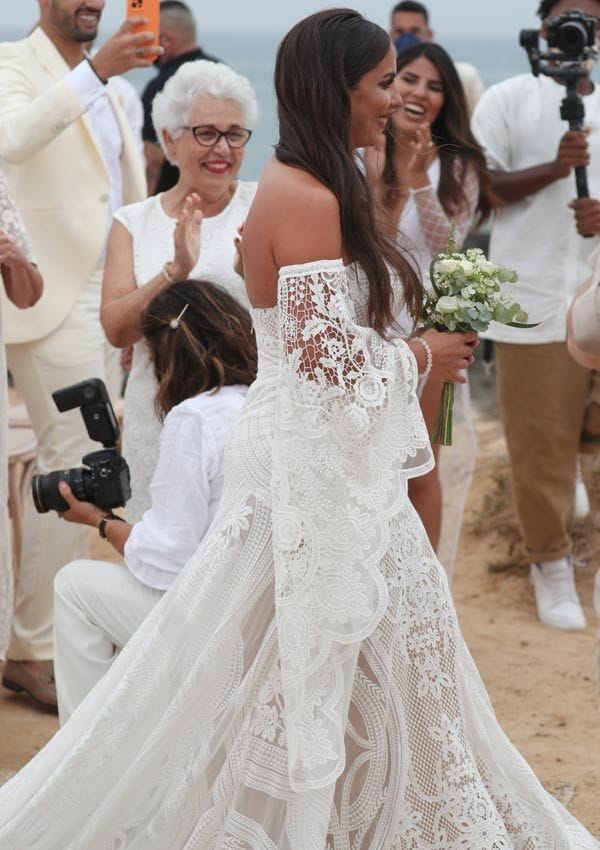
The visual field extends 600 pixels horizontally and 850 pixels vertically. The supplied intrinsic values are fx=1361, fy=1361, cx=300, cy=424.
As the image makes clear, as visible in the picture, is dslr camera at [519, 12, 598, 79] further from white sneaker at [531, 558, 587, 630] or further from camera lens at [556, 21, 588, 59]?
white sneaker at [531, 558, 587, 630]

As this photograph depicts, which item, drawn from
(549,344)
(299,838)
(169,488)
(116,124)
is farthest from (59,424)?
(299,838)

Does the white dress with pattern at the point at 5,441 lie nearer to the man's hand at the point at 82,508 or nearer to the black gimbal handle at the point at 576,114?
the man's hand at the point at 82,508

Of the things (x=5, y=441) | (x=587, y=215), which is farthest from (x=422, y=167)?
(x=5, y=441)

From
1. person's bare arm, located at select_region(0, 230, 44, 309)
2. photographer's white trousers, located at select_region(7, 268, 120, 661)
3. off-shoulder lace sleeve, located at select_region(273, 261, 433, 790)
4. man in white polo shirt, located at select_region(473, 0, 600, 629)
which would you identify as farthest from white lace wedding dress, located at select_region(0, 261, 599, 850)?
man in white polo shirt, located at select_region(473, 0, 600, 629)

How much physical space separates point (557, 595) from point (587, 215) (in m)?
1.69

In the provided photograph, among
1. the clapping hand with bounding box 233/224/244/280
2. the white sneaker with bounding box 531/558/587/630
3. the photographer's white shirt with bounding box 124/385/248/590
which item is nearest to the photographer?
Result: the photographer's white shirt with bounding box 124/385/248/590

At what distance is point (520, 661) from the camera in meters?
5.61

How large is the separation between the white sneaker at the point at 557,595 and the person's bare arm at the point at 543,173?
A: 1.63 meters

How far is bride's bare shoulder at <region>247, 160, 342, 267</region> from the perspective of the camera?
9.67ft

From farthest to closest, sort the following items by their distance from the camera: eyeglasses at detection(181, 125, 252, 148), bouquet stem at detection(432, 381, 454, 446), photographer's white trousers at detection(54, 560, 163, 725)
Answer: eyeglasses at detection(181, 125, 252, 148) < photographer's white trousers at detection(54, 560, 163, 725) < bouquet stem at detection(432, 381, 454, 446)

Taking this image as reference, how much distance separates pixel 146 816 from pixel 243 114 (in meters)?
2.46

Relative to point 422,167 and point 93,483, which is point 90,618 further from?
point 422,167

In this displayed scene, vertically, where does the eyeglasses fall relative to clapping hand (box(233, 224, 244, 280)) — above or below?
above

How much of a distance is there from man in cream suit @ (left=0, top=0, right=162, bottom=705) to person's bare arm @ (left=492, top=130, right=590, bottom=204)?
5.52 feet
